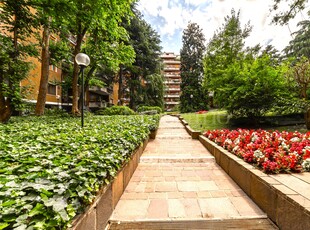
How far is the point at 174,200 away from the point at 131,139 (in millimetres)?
1464

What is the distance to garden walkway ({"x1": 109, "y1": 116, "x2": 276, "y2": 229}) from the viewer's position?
2.01 meters

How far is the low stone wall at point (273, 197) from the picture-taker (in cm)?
165

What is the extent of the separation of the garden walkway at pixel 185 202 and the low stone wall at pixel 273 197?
119 mm

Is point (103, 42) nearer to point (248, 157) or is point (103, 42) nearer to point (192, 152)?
point (192, 152)

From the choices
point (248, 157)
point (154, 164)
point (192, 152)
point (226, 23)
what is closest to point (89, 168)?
point (154, 164)

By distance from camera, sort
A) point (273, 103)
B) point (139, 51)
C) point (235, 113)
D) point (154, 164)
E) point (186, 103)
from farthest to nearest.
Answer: point (186, 103), point (139, 51), point (235, 113), point (273, 103), point (154, 164)

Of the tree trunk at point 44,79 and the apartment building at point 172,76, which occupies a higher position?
the apartment building at point 172,76

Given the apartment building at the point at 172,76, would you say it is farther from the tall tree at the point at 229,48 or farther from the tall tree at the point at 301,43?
the tall tree at the point at 229,48

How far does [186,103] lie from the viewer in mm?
27031

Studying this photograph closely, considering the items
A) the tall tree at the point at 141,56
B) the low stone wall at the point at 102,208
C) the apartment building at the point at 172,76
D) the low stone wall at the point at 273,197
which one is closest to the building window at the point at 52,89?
the tall tree at the point at 141,56

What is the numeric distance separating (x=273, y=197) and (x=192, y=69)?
28425mm

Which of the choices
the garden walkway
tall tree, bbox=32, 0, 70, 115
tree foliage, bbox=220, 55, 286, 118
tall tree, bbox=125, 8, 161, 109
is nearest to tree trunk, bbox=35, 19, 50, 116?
tall tree, bbox=32, 0, 70, 115

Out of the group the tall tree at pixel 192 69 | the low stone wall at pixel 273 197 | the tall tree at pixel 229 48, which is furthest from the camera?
the tall tree at pixel 192 69

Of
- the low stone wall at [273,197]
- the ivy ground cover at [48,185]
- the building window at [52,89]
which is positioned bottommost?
the low stone wall at [273,197]
